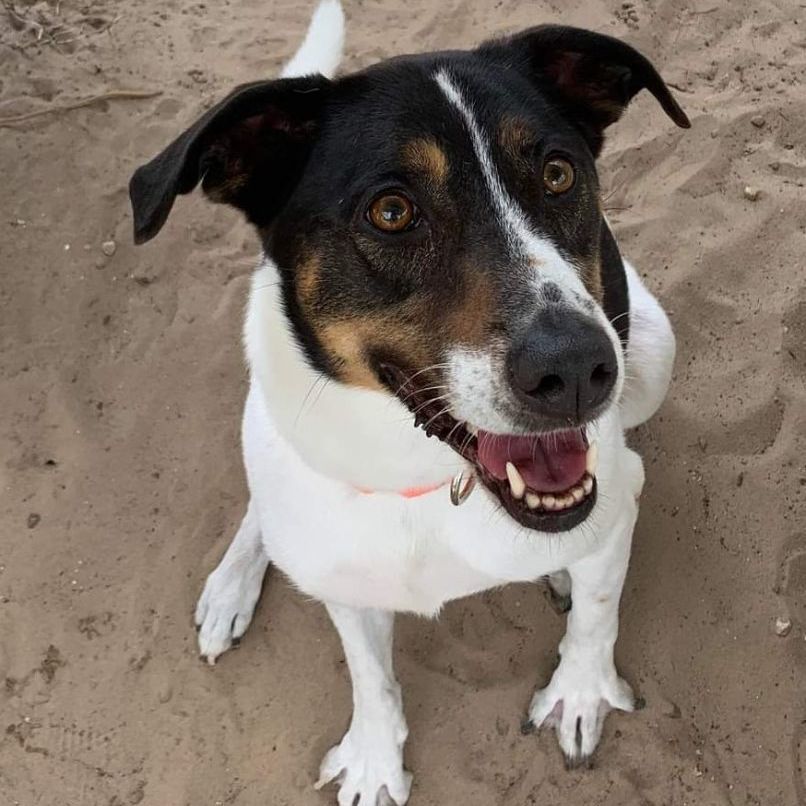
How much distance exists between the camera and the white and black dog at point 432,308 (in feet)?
5.94

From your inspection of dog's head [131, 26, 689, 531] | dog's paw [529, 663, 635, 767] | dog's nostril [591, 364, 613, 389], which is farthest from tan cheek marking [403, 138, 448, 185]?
dog's paw [529, 663, 635, 767]

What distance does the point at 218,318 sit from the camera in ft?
12.7

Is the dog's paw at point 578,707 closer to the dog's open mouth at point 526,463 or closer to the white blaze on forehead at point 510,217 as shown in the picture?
the dog's open mouth at point 526,463

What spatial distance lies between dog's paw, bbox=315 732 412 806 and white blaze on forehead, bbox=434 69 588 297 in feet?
5.33

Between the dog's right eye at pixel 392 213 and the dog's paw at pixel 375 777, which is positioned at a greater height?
the dog's right eye at pixel 392 213

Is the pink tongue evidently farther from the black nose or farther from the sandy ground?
the sandy ground

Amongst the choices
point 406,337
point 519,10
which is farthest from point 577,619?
point 519,10

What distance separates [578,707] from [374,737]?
1.97 ft

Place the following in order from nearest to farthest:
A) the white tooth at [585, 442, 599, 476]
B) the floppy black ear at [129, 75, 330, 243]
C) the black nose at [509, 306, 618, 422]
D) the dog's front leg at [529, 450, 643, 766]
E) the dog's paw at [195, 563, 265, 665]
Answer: the black nose at [509, 306, 618, 422] → the floppy black ear at [129, 75, 330, 243] → the white tooth at [585, 442, 599, 476] → the dog's front leg at [529, 450, 643, 766] → the dog's paw at [195, 563, 265, 665]

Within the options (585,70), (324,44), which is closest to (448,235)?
(585,70)

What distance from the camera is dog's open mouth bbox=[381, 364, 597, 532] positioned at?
76.7 inches

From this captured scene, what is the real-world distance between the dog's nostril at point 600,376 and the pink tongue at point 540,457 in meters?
0.23

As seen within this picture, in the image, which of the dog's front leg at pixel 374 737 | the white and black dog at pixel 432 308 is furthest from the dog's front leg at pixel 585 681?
the dog's front leg at pixel 374 737

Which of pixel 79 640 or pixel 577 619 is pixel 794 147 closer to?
pixel 577 619
